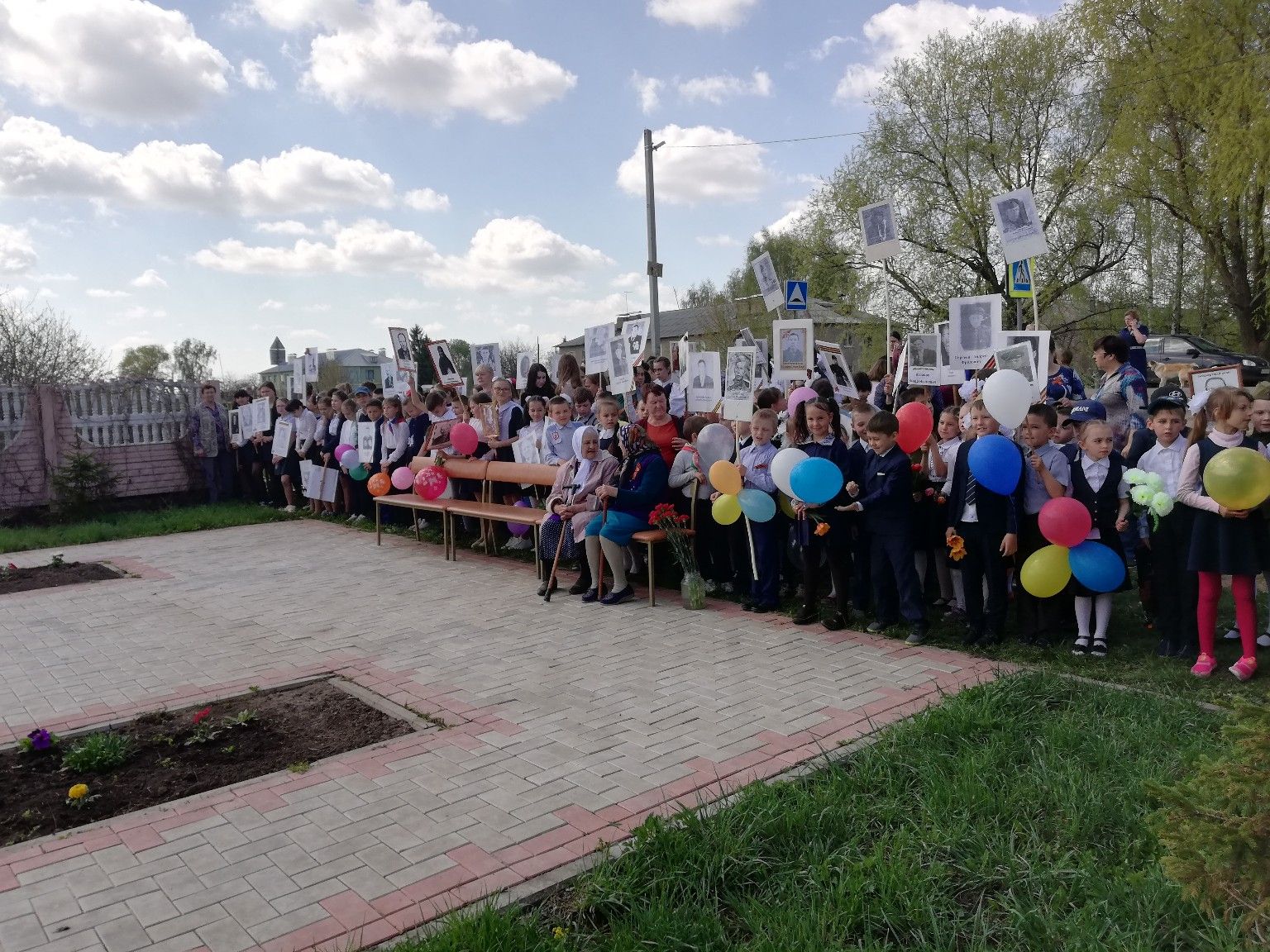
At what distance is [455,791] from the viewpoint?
14.8 feet

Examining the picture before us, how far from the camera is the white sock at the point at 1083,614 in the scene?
6.40 meters

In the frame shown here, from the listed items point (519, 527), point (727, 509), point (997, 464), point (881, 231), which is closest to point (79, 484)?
point (519, 527)

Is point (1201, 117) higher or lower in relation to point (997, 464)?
higher

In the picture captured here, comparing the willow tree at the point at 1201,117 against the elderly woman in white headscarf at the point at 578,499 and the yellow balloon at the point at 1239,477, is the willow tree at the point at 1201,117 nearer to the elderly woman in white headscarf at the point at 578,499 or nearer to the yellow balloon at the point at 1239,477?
the yellow balloon at the point at 1239,477

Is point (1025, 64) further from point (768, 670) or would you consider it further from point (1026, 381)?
point (768, 670)

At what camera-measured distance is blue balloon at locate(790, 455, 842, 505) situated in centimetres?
696

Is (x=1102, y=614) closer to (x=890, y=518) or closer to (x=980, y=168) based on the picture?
(x=890, y=518)

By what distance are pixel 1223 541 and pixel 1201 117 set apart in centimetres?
2073

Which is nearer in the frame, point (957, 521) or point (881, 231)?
point (957, 521)

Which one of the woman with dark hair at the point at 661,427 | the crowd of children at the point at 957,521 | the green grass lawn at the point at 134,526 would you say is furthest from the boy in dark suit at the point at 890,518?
the green grass lawn at the point at 134,526

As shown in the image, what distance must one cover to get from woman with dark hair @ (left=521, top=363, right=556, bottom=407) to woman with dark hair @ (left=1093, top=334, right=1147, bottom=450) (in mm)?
6652

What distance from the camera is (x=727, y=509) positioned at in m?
7.87

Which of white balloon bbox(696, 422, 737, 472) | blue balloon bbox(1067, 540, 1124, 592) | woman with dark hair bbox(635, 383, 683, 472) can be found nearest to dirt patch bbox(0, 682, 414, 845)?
white balloon bbox(696, 422, 737, 472)

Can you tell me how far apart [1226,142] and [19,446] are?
24.2 meters
